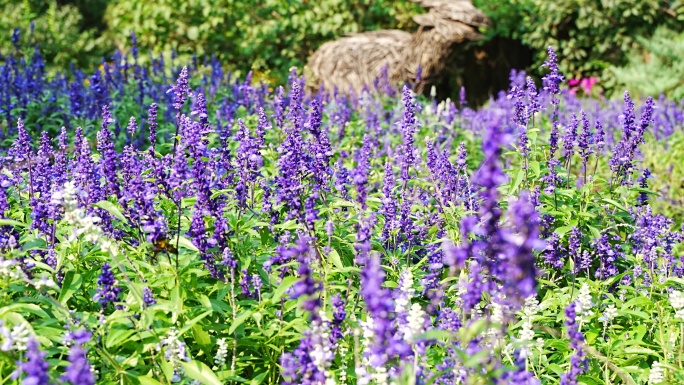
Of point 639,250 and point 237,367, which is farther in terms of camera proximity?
point 639,250

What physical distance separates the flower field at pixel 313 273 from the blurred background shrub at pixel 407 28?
37.5ft

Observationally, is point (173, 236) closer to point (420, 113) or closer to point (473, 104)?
point (420, 113)

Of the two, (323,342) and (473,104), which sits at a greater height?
(323,342)

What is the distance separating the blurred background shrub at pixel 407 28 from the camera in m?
16.4

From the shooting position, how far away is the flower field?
276 centimetres

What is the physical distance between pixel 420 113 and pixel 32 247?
689cm

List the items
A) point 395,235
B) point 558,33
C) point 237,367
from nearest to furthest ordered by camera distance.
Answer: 1. point 237,367
2. point 395,235
3. point 558,33

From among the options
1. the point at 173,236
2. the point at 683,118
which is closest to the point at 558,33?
the point at 683,118

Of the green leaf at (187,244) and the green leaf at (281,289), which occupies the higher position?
the green leaf at (187,244)

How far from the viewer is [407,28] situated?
17.8 m

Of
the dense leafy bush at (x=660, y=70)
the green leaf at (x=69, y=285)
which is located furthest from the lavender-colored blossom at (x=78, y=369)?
the dense leafy bush at (x=660, y=70)

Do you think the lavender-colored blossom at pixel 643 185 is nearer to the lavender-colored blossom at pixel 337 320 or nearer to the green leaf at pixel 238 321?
the lavender-colored blossom at pixel 337 320

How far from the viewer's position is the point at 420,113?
9.96 meters

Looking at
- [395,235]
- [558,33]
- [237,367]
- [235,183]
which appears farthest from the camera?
[558,33]
